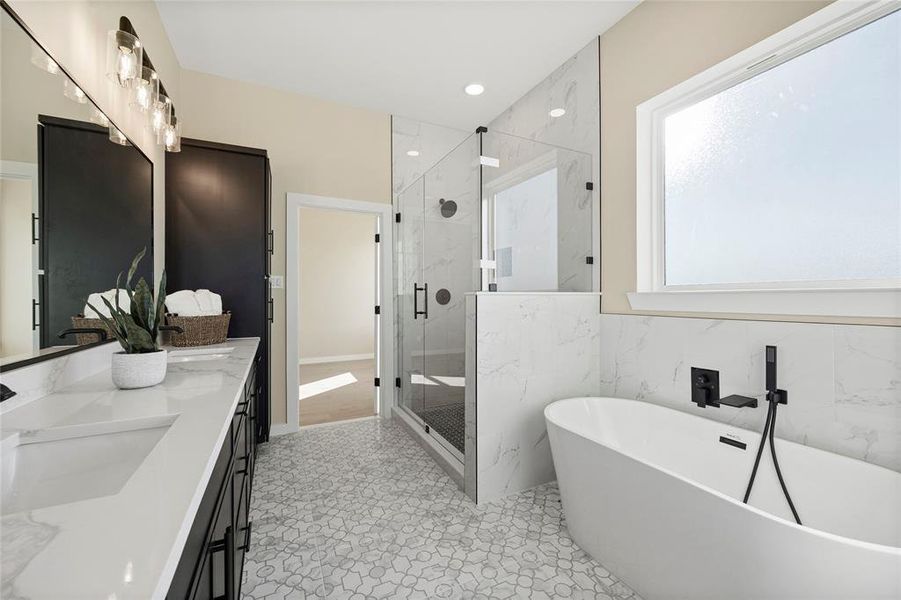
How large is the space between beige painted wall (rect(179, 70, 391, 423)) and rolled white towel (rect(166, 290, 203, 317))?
0.96 m

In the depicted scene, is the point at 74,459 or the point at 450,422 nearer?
the point at 74,459

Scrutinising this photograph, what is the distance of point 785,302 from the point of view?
1.58m

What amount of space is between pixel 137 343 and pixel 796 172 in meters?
2.66

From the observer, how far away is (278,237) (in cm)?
313

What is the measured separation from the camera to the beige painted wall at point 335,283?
6.07 metres

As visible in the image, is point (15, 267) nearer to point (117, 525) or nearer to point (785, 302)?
point (117, 525)

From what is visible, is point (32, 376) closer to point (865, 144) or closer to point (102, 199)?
point (102, 199)

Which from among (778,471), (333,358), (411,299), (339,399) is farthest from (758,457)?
(333,358)

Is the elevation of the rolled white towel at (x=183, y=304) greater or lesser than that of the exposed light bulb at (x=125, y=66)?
lesser

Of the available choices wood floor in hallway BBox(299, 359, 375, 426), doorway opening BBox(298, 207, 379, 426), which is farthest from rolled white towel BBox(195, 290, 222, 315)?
doorway opening BBox(298, 207, 379, 426)

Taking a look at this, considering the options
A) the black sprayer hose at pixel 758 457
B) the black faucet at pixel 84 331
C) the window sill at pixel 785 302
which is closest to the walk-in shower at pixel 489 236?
the window sill at pixel 785 302

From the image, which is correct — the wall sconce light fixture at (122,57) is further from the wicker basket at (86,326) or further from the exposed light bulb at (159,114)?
the wicker basket at (86,326)

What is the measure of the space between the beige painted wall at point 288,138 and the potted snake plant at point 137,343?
182cm

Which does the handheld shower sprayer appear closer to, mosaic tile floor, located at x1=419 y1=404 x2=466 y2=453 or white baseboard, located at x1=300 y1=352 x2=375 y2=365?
mosaic tile floor, located at x1=419 y1=404 x2=466 y2=453
